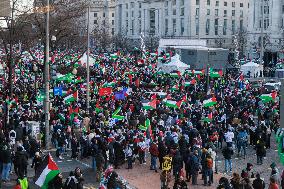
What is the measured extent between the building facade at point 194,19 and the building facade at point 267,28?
20.9m

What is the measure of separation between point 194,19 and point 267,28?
86.7 feet

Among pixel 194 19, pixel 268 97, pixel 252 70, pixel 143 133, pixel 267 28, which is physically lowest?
pixel 143 133

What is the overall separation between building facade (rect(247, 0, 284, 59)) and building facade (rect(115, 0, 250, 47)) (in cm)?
2094

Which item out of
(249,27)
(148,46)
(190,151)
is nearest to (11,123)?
(190,151)

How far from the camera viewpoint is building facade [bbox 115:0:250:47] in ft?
380

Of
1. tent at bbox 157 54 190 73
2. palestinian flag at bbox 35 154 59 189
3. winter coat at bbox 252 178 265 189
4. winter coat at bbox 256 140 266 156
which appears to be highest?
tent at bbox 157 54 190 73

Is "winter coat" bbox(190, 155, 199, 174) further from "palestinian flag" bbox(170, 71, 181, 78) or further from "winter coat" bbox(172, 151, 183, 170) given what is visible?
"palestinian flag" bbox(170, 71, 181, 78)

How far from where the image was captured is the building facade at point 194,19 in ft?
380

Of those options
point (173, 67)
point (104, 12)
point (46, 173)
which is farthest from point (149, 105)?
point (104, 12)

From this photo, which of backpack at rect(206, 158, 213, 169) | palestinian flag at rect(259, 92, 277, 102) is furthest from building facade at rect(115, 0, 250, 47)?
backpack at rect(206, 158, 213, 169)

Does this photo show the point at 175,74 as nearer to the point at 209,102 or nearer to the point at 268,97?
the point at 268,97

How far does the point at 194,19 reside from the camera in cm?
11588

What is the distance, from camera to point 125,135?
2270 cm

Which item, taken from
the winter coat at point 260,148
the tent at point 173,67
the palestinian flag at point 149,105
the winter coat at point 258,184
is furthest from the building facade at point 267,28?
the winter coat at point 258,184
